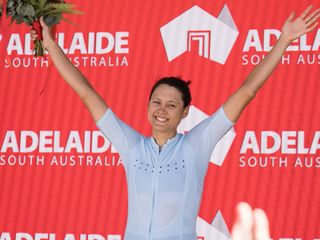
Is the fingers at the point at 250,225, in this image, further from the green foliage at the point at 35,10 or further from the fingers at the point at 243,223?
the green foliage at the point at 35,10

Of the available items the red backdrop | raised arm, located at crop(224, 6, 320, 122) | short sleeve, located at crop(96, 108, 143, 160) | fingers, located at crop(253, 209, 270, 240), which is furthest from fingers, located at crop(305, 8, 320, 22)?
fingers, located at crop(253, 209, 270, 240)

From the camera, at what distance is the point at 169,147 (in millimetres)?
2859

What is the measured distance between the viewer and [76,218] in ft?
15.8

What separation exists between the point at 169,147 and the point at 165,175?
11 cm

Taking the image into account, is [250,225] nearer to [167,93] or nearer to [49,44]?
[167,93]

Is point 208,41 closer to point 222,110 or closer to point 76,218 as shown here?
point 76,218

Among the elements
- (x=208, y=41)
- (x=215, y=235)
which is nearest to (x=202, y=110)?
(x=208, y=41)

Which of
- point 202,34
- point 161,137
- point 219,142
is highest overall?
point 202,34

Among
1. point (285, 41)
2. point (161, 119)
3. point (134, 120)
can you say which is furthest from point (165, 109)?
point (134, 120)

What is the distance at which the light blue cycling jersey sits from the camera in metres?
2.76

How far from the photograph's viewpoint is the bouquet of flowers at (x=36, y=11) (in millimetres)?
3080

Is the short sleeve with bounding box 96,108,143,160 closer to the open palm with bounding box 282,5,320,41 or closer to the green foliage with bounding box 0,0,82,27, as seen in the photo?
the green foliage with bounding box 0,0,82,27

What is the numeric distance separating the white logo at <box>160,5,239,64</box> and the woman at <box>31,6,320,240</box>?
5.97 ft

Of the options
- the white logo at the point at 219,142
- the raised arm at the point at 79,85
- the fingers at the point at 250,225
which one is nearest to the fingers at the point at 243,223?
the fingers at the point at 250,225
